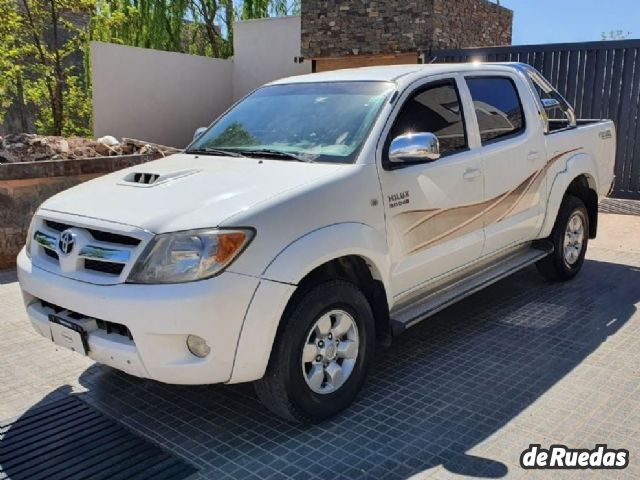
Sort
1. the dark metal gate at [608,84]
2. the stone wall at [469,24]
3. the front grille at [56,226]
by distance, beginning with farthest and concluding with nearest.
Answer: the stone wall at [469,24] < the dark metal gate at [608,84] < the front grille at [56,226]

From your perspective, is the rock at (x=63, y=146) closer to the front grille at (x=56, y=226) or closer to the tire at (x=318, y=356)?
the front grille at (x=56, y=226)

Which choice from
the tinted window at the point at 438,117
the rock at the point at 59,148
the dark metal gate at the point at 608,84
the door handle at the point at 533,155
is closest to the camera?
the tinted window at the point at 438,117

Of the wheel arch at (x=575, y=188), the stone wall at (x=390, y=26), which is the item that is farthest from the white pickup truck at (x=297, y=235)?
the stone wall at (x=390, y=26)

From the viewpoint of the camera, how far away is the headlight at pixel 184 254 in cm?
294

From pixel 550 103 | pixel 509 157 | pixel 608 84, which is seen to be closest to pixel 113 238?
pixel 509 157

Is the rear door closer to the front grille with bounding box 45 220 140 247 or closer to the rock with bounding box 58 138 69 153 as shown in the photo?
the front grille with bounding box 45 220 140 247

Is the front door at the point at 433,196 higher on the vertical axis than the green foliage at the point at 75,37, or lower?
lower

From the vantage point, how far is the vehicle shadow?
3.11 meters

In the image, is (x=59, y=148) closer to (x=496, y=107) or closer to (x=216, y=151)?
(x=216, y=151)

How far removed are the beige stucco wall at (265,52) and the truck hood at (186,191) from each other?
1352cm

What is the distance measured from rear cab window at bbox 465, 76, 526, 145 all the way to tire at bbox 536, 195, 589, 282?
1.12 m

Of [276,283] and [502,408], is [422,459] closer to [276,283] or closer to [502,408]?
[502,408]

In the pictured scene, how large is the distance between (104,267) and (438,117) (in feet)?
8.09

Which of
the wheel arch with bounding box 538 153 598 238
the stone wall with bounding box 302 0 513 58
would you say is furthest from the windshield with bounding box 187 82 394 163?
the stone wall with bounding box 302 0 513 58
